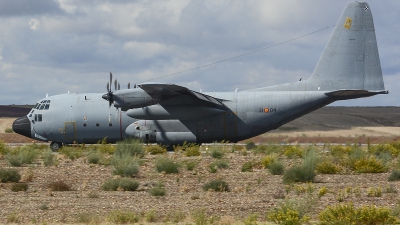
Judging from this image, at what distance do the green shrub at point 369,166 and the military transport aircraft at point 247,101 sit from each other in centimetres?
893

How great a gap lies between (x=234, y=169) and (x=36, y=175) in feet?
26.1

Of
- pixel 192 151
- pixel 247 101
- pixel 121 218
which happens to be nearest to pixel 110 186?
pixel 121 218

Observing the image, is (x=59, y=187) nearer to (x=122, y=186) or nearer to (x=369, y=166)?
(x=122, y=186)

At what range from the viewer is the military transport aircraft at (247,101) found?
34.2 metres

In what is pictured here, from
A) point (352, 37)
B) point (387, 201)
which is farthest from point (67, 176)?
point (352, 37)

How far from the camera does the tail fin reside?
3434 centimetres

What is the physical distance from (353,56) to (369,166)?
38.3 feet

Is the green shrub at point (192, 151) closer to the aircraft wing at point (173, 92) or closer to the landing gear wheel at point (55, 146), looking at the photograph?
the aircraft wing at point (173, 92)

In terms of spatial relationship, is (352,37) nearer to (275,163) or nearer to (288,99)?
(288,99)

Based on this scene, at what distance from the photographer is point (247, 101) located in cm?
3500

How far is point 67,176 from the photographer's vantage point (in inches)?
914

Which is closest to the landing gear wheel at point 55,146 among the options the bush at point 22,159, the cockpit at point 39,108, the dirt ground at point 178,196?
the cockpit at point 39,108

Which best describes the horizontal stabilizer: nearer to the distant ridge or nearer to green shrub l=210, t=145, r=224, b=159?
green shrub l=210, t=145, r=224, b=159

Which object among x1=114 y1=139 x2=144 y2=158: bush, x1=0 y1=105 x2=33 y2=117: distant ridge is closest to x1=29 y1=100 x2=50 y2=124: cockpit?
x1=114 y1=139 x2=144 y2=158: bush
